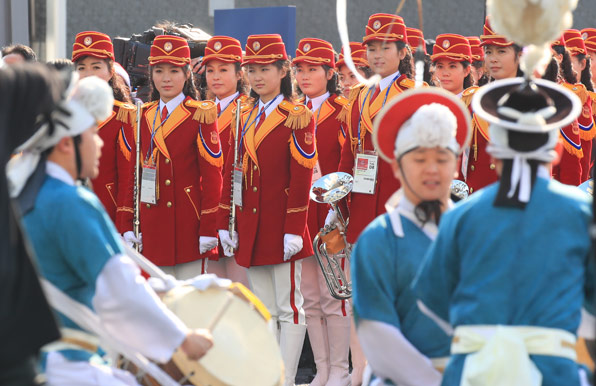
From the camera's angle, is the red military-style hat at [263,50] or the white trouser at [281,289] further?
the red military-style hat at [263,50]

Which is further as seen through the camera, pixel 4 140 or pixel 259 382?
pixel 259 382

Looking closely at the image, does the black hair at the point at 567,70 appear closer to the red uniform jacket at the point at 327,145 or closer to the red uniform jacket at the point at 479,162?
the red uniform jacket at the point at 479,162

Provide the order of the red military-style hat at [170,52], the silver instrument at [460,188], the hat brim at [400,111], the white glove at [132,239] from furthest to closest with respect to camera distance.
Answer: the red military-style hat at [170,52] → the white glove at [132,239] → the silver instrument at [460,188] → the hat brim at [400,111]

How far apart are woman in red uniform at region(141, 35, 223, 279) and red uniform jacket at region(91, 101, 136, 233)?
0.27m

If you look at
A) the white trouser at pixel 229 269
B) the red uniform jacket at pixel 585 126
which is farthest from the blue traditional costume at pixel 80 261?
the red uniform jacket at pixel 585 126

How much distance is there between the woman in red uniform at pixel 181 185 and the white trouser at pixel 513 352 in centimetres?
410

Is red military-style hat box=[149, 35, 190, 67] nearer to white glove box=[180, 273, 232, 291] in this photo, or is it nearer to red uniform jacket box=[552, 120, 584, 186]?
red uniform jacket box=[552, 120, 584, 186]

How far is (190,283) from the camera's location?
14.7 feet

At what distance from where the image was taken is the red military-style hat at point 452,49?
8.63 meters

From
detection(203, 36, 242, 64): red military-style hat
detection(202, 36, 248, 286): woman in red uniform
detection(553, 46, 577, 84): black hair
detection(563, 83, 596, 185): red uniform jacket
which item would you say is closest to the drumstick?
detection(202, 36, 248, 286): woman in red uniform

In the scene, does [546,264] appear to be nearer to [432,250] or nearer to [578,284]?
[578,284]

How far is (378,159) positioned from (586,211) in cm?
368

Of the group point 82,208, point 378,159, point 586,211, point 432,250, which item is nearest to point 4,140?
point 82,208

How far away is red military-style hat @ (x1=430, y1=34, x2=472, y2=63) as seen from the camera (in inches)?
340
